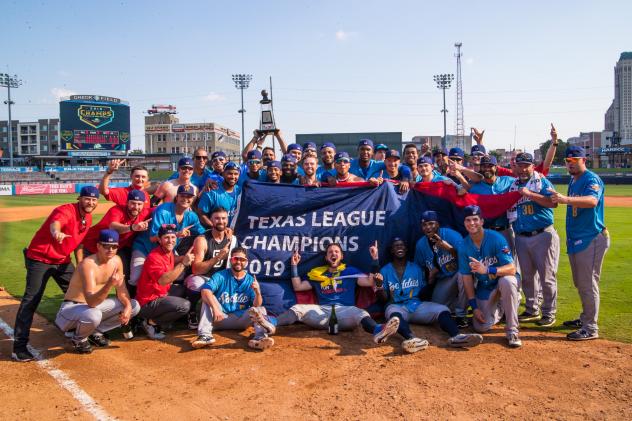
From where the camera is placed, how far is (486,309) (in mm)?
5938

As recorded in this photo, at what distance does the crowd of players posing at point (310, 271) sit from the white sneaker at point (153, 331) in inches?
0.5

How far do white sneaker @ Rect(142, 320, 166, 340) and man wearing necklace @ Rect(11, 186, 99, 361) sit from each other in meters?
1.12

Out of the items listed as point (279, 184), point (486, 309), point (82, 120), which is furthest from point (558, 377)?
point (82, 120)

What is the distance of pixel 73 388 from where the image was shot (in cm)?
465

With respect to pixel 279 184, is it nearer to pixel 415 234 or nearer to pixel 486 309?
pixel 415 234

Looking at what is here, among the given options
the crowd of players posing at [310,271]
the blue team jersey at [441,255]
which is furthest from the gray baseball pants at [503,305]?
the blue team jersey at [441,255]

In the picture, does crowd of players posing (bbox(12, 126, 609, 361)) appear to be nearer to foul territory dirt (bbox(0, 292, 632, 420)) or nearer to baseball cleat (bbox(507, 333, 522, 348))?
baseball cleat (bbox(507, 333, 522, 348))

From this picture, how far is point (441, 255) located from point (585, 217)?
175 cm

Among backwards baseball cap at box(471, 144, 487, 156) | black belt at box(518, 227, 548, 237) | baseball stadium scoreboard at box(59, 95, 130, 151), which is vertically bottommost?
black belt at box(518, 227, 548, 237)

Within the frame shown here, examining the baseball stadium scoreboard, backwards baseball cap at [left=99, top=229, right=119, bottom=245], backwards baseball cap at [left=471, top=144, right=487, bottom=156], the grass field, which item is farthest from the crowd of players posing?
the baseball stadium scoreboard

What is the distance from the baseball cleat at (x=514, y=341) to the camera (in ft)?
18.0

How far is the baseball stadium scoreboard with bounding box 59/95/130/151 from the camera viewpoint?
191 ft

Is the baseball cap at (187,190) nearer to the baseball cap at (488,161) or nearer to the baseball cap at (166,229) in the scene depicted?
the baseball cap at (166,229)

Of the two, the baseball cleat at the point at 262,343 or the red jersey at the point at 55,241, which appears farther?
the red jersey at the point at 55,241
